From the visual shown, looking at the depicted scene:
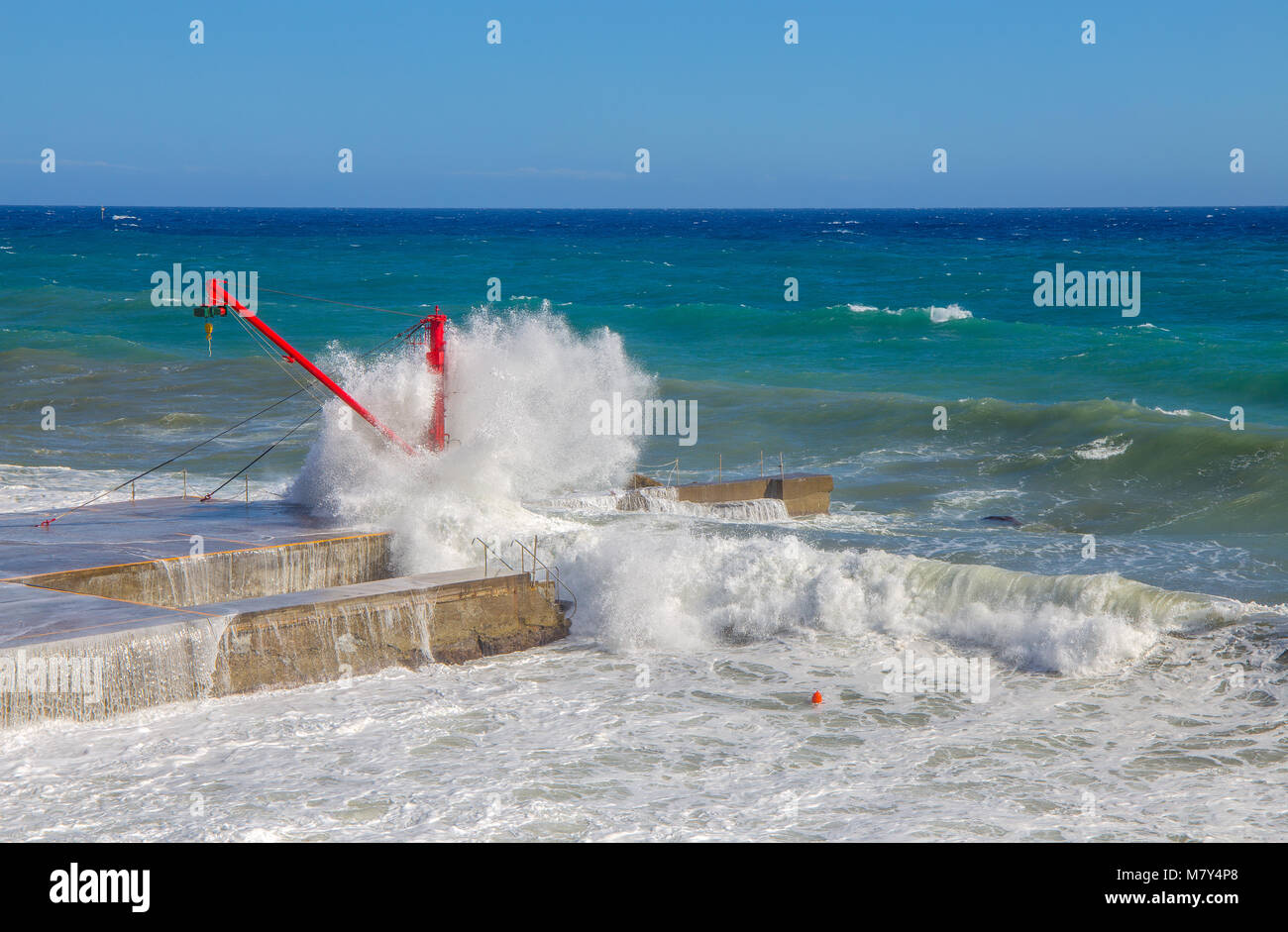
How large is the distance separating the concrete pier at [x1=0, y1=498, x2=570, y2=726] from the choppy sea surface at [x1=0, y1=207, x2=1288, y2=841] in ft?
1.18

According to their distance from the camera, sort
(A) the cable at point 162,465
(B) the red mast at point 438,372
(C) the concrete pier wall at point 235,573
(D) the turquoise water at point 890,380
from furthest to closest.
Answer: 1. (D) the turquoise water at point 890,380
2. (B) the red mast at point 438,372
3. (A) the cable at point 162,465
4. (C) the concrete pier wall at point 235,573

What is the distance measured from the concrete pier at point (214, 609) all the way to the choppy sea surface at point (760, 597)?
0.36 meters

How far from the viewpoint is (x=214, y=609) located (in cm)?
1479

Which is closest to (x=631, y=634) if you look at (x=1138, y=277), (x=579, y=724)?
(x=579, y=724)

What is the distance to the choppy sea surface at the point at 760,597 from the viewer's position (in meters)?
11.6

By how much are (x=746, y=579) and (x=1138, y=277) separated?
61124mm

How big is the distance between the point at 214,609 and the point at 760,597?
692 cm

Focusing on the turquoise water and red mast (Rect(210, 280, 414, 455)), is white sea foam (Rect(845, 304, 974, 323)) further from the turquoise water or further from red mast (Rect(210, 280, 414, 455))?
red mast (Rect(210, 280, 414, 455))

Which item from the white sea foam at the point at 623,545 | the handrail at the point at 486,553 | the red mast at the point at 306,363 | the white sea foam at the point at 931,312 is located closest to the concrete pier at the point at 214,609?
the handrail at the point at 486,553

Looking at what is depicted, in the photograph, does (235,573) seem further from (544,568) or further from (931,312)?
(931,312)

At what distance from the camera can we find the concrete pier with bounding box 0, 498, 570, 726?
1323 cm

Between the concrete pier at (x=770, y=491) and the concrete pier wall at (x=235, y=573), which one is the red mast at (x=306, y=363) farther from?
the concrete pier at (x=770, y=491)

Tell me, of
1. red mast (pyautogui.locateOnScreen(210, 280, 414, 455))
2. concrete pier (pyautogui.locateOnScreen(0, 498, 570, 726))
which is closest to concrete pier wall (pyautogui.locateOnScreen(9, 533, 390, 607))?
concrete pier (pyautogui.locateOnScreen(0, 498, 570, 726))

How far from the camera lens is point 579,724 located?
13750mm
